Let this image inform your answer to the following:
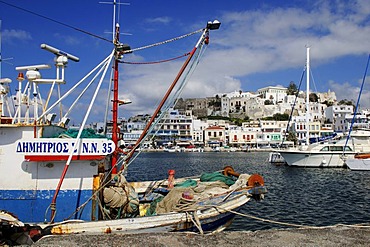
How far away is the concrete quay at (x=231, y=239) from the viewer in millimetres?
7758

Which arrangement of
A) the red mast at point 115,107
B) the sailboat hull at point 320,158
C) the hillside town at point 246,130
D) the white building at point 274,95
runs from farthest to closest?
the white building at point 274,95, the hillside town at point 246,130, the sailboat hull at point 320,158, the red mast at point 115,107

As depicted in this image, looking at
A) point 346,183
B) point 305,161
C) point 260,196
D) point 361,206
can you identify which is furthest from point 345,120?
point 260,196

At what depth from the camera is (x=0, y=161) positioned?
9.98m

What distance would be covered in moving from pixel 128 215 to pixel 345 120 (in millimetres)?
128117

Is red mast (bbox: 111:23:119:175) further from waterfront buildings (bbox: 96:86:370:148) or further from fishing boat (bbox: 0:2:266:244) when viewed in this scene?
waterfront buildings (bbox: 96:86:370:148)

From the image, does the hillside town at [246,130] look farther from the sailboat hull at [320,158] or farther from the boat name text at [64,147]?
the boat name text at [64,147]

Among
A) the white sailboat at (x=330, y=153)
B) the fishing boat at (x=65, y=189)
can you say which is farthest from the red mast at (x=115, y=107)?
the white sailboat at (x=330, y=153)

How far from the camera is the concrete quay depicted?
305 inches

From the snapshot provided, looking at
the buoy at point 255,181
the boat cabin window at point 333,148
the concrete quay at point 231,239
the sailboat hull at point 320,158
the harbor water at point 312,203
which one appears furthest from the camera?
the boat cabin window at point 333,148

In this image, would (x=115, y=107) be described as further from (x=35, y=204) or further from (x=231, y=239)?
(x=231, y=239)

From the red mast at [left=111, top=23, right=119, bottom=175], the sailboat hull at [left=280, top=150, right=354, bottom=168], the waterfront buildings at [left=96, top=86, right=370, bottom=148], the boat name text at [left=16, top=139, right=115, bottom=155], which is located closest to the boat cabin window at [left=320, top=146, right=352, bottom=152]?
the sailboat hull at [left=280, top=150, right=354, bottom=168]

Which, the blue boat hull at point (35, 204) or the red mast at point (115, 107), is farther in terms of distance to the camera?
the red mast at point (115, 107)

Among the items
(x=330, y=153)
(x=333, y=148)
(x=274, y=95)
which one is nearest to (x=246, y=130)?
(x=274, y=95)

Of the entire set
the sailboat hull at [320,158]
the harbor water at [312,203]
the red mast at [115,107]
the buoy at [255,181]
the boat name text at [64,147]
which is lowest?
the harbor water at [312,203]
